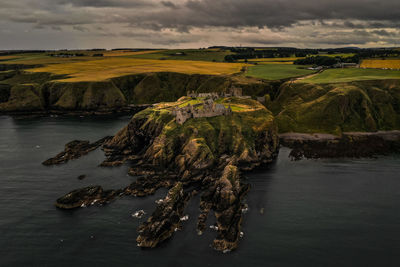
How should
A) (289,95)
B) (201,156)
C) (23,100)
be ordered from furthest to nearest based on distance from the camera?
1. (23,100)
2. (289,95)
3. (201,156)

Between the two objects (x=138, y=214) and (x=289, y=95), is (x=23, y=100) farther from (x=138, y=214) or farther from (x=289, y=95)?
(x=289, y=95)

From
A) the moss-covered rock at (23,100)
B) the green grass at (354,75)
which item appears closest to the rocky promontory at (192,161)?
the green grass at (354,75)

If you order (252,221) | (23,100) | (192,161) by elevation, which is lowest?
(252,221)

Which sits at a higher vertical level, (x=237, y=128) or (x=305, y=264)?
(x=237, y=128)

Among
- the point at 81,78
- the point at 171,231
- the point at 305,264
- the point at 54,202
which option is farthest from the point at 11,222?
the point at 81,78

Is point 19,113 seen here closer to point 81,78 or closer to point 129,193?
point 81,78

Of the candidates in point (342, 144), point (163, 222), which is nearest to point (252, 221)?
point (163, 222)
